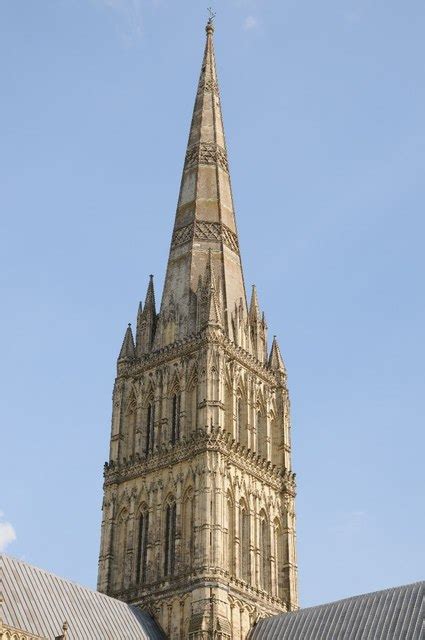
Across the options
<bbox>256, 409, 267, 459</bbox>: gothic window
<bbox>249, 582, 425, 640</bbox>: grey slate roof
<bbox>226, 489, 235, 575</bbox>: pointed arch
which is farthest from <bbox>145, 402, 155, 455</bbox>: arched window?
<bbox>249, 582, 425, 640</bbox>: grey slate roof

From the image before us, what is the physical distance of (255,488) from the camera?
47156mm

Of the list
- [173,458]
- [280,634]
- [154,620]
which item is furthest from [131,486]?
[280,634]

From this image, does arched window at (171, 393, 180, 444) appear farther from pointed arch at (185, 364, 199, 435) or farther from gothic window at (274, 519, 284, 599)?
gothic window at (274, 519, 284, 599)

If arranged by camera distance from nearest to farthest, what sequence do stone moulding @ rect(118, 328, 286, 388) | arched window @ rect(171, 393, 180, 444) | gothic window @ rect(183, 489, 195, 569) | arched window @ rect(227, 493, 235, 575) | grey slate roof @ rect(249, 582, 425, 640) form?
grey slate roof @ rect(249, 582, 425, 640) → gothic window @ rect(183, 489, 195, 569) → arched window @ rect(227, 493, 235, 575) → arched window @ rect(171, 393, 180, 444) → stone moulding @ rect(118, 328, 286, 388)

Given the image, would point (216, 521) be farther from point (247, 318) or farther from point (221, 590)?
point (247, 318)

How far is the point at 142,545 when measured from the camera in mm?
46031

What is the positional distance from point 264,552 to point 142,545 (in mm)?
5216

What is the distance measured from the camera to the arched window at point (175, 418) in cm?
4725

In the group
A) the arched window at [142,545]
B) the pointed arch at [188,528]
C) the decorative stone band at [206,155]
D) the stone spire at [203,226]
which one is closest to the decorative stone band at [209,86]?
the stone spire at [203,226]

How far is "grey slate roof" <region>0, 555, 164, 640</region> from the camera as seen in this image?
3744 centimetres

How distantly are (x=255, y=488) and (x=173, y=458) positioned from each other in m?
3.88

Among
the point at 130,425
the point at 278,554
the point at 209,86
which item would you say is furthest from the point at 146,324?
the point at 209,86

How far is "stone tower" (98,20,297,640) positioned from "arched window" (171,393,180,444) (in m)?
0.07

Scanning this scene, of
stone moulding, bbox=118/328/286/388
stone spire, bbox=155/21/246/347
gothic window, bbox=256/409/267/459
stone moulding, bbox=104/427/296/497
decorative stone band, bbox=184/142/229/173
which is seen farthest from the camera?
decorative stone band, bbox=184/142/229/173
